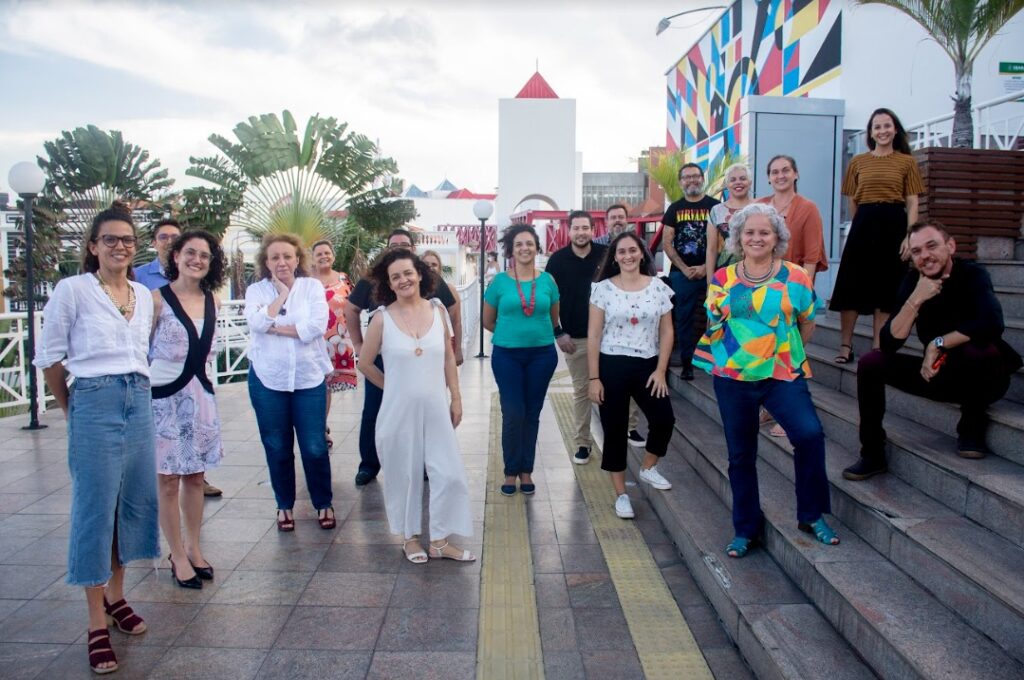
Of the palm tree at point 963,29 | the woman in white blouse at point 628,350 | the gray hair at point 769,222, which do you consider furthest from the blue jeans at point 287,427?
the palm tree at point 963,29

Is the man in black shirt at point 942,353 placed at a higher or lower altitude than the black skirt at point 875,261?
lower

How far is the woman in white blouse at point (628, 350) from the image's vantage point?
183 inches

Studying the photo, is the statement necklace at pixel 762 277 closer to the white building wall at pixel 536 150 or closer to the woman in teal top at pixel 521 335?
the woman in teal top at pixel 521 335

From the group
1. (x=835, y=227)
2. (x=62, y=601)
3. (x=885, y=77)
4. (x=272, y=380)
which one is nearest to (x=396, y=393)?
(x=272, y=380)

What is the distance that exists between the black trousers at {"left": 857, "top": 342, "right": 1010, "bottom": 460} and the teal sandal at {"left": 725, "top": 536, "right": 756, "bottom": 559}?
744mm

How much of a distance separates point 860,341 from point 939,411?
1.88 m

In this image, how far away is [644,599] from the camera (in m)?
3.76

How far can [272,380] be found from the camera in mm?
4434

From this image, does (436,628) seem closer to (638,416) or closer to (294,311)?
(294,311)

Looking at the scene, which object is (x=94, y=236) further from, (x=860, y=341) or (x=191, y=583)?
(x=860, y=341)

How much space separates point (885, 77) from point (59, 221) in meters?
17.2

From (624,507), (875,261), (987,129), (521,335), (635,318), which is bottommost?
(624,507)

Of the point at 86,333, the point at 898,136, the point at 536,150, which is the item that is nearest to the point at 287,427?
the point at 86,333

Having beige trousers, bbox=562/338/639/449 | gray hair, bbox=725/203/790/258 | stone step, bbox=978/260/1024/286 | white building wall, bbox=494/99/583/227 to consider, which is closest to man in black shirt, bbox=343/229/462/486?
beige trousers, bbox=562/338/639/449
